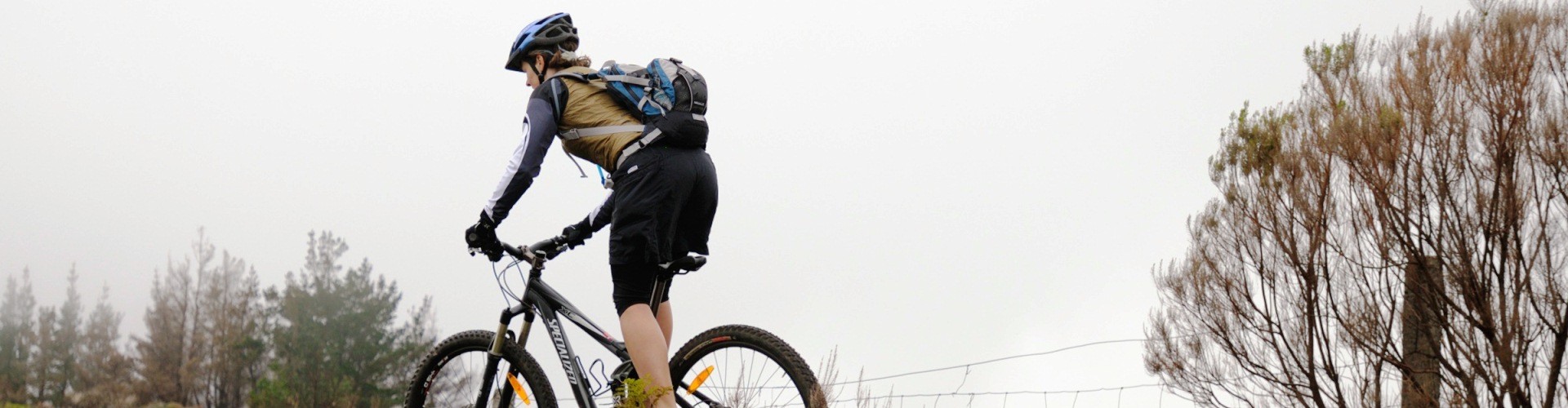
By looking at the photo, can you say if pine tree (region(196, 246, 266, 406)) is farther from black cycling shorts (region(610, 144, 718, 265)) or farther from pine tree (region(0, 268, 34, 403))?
black cycling shorts (region(610, 144, 718, 265))

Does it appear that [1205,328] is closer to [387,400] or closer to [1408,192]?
[1408,192]

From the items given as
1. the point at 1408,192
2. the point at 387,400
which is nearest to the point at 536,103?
the point at 1408,192

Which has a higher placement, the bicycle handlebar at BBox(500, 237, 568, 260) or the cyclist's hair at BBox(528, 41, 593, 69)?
the cyclist's hair at BBox(528, 41, 593, 69)

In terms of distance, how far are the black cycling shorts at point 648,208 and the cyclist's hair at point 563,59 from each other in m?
0.41

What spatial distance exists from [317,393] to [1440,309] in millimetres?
23860

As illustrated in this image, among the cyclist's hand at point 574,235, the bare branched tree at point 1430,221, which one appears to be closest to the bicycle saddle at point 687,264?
the cyclist's hand at point 574,235

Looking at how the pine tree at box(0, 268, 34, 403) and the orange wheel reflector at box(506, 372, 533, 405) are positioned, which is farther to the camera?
the pine tree at box(0, 268, 34, 403)

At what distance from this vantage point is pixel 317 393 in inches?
1045

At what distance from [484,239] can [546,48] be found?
0.57 metres

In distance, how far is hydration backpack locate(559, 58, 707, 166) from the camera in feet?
11.2

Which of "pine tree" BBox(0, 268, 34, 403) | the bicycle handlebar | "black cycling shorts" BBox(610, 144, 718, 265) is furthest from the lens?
"pine tree" BBox(0, 268, 34, 403)

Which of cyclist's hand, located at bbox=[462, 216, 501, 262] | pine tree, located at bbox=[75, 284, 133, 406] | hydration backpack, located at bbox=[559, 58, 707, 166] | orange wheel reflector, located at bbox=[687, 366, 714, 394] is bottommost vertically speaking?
orange wheel reflector, located at bbox=[687, 366, 714, 394]

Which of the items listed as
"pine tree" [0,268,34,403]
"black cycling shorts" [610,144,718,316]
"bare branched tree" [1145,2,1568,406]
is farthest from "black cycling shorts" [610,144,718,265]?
"pine tree" [0,268,34,403]

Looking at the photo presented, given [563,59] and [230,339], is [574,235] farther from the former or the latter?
[230,339]
